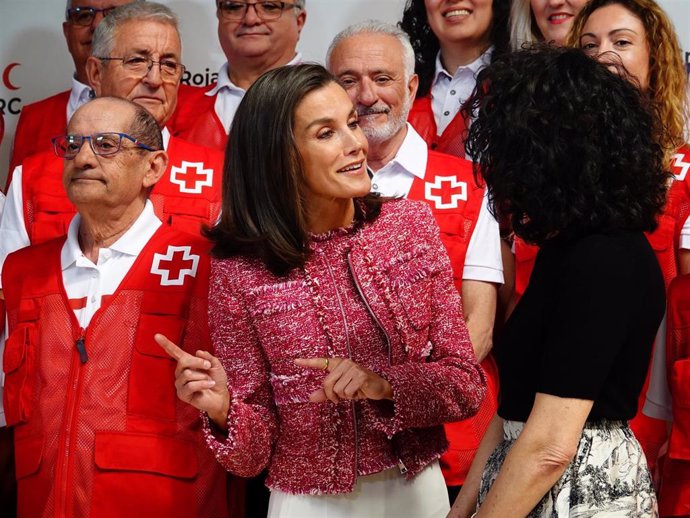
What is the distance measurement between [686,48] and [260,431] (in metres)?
2.38

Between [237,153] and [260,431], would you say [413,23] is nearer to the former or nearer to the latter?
[237,153]

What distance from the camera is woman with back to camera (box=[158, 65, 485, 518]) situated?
2.41m

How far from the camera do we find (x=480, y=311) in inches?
128

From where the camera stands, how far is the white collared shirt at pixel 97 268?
9.85 ft

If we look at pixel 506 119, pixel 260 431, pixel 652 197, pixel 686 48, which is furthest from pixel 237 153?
pixel 686 48

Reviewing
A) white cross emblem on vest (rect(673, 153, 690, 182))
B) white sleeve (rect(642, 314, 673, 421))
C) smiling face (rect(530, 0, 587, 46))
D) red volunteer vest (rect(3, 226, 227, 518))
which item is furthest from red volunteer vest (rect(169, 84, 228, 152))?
white sleeve (rect(642, 314, 673, 421))

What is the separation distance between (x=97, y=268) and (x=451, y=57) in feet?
5.46

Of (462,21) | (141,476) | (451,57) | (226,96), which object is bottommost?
(141,476)

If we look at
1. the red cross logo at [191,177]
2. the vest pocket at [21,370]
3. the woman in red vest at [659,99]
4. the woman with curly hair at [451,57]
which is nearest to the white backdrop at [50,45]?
the woman with curly hair at [451,57]

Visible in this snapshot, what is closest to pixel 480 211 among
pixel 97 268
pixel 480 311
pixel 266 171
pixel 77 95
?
pixel 480 311

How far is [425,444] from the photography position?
8.21 feet

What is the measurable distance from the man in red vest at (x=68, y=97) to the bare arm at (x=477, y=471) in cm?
245

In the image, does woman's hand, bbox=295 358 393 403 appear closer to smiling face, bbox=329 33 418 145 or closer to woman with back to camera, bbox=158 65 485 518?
woman with back to camera, bbox=158 65 485 518

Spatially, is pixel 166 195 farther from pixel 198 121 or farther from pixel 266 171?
pixel 266 171
